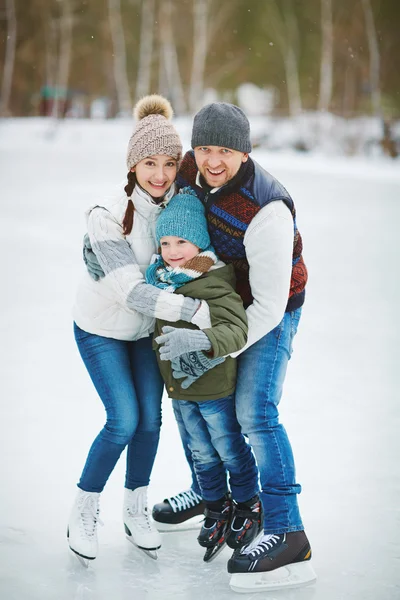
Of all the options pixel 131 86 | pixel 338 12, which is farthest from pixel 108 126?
pixel 338 12

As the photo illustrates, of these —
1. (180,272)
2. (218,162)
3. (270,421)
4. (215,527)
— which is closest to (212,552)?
(215,527)

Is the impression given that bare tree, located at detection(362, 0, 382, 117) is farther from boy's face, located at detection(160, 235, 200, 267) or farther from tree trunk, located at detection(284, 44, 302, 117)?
boy's face, located at detection(160, 235, 200, 267)

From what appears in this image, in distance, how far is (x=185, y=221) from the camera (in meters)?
1.99

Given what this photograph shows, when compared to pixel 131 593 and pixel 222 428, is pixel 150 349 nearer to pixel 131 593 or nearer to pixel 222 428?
pixel 222 428

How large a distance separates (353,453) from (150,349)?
1112 millimetres

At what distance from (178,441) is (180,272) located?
1.22 m

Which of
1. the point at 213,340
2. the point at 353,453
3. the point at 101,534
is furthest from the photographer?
the point at 353,453

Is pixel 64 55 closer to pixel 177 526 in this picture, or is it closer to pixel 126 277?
pixel 177 526

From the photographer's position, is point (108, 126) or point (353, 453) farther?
point (108, 126)

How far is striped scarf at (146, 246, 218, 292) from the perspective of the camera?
79.2 inches

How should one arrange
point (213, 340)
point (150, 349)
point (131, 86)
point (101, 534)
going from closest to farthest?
point (213, 340)
point (150, 349)
point (101, 534)
point (131, 86)

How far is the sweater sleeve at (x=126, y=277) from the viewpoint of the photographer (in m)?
1.99

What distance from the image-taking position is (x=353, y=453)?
116 inches

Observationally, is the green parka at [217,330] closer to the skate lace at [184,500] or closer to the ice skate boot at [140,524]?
the ice skate boot at [140,524]
